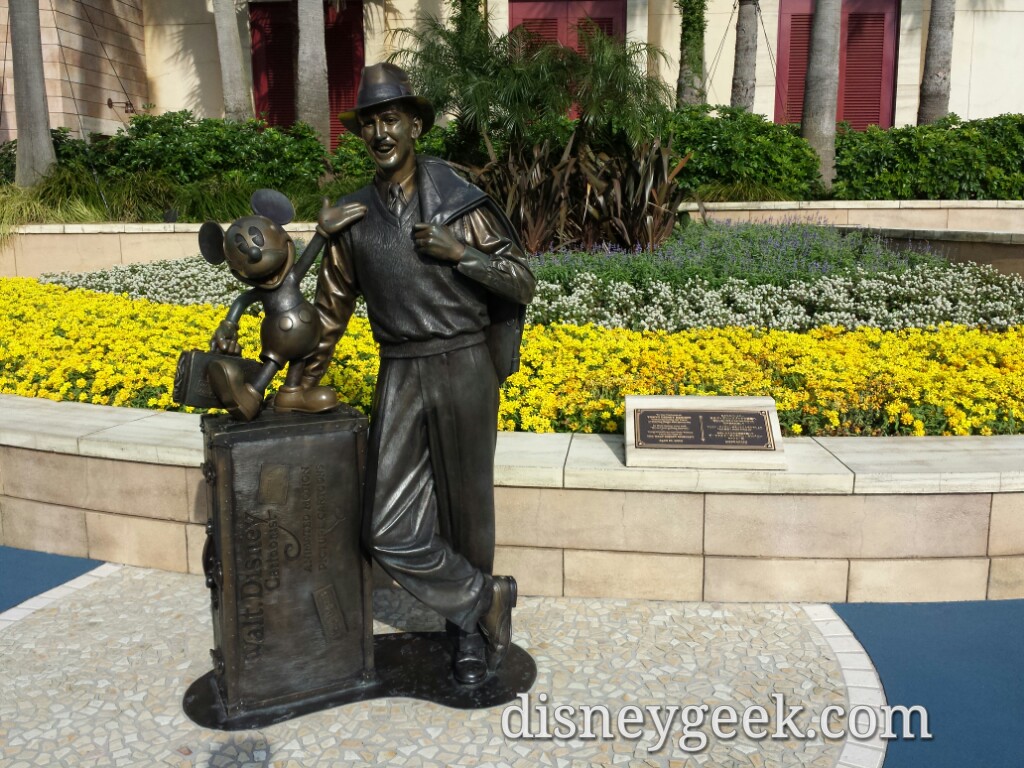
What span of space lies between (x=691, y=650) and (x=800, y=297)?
183 inches

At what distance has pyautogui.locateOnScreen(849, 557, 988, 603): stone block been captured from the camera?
395 cm

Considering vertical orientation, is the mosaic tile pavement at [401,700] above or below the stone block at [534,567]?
below

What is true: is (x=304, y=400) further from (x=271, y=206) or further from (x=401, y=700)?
(x=401, y=700)

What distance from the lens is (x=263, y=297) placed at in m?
3.05

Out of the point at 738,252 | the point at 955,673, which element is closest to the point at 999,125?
the point at 738,252

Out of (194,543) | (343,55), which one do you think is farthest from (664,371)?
(343,55)

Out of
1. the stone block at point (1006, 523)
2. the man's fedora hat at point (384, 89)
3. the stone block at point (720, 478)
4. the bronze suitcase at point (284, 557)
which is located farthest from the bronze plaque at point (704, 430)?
the man's fedora hat at point (384, 89)

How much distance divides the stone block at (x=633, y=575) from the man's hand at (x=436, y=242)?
1713 mm

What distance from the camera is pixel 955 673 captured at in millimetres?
3428

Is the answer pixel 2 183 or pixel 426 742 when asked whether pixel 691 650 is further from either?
pixel 2 183

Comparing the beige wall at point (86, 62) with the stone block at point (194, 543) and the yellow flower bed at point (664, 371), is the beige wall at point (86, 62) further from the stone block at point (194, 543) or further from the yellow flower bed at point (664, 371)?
the stone block at point (194, 543)

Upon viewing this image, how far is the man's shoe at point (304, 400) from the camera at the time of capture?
10.3 feet

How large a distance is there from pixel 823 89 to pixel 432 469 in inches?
476

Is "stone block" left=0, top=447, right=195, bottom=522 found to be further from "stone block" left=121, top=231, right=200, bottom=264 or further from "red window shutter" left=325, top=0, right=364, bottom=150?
"red window shutter" left=325, top=0, right=364, bottom=150
